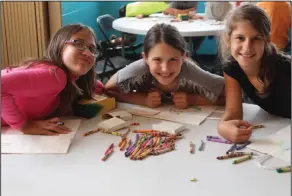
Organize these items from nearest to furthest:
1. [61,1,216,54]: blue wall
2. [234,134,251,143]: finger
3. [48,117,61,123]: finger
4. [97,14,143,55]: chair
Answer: [234,134,251,143]: finger < [48,117,61,123]: finger < [97,14,143,55]: chair < [61,1,216,54]: blue wall

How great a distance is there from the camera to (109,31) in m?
3.97

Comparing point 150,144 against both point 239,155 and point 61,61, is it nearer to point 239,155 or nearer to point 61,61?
point 239,155

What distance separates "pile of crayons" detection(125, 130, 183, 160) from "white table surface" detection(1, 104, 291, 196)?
2 centimetres

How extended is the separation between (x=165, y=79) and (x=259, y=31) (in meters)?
0.40

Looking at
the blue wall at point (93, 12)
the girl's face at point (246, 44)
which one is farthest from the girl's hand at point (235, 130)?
the blue wall at point (93, 12)

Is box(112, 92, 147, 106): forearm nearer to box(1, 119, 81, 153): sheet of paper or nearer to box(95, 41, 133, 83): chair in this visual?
box(1, 119, 81, 153): sheet of paper

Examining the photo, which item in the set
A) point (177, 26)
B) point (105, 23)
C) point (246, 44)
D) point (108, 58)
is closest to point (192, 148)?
point (246, 44)

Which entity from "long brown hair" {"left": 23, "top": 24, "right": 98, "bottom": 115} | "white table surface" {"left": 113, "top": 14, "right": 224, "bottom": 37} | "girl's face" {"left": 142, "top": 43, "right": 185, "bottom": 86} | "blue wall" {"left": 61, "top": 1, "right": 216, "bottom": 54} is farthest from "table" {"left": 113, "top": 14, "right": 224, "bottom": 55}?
"long brown hair" {"left": 23, "top": 24, "right": 98, "bottom": 115}

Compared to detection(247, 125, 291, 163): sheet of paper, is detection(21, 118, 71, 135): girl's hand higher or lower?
lower

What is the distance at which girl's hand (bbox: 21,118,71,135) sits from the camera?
4.26 feet

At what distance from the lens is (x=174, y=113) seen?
4.99ft

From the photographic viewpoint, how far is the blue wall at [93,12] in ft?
13.3

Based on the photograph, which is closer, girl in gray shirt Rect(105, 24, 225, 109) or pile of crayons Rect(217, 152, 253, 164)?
pile of crayons Rect(217, 152, 253, 164)

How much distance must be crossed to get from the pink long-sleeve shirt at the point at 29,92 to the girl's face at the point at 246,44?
0.59 m
